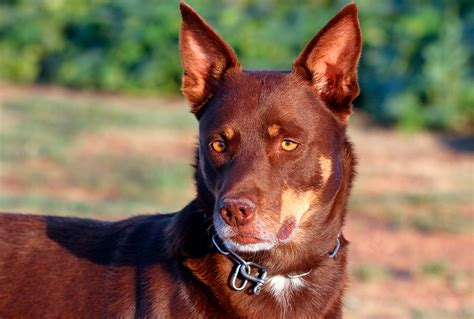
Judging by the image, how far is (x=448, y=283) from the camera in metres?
8.86

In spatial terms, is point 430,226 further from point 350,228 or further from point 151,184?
point 151,184

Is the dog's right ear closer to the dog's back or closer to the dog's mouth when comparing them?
the dog's back

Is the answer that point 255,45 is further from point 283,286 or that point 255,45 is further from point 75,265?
point 283,286

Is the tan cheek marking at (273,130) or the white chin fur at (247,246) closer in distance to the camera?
the white chin fur at (247,246)

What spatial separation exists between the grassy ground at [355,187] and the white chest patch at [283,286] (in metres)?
3.26

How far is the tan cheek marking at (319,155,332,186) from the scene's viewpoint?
468 cm

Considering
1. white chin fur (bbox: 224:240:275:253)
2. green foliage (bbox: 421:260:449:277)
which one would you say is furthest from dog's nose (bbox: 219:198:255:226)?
green foliage (bbox: 421:260:449:277)

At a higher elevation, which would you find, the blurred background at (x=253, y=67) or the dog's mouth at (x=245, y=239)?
the dog's mouth at (x=245, y=239)

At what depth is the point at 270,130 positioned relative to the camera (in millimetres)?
4598

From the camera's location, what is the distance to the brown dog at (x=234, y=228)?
4.51 metres

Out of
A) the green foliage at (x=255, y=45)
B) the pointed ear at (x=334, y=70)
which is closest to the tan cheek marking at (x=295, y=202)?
the pointed ear at (x=334, y=70)

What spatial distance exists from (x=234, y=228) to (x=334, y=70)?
38.8 inches

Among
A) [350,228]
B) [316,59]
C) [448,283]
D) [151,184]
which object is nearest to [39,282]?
[316,59]

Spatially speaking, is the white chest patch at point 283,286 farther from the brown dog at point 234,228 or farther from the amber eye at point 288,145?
the amber eye at point 288,145
